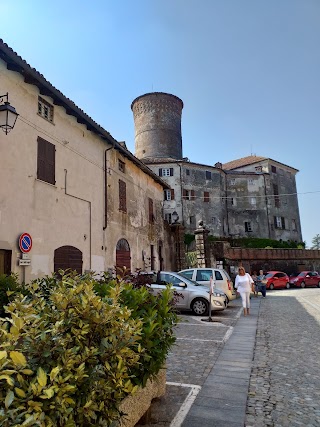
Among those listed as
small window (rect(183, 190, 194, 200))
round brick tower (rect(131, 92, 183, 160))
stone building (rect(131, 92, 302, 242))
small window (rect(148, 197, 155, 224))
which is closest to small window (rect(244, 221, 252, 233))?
stone building (rect(131, 92, 302, 242))

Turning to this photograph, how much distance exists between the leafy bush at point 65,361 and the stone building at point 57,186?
25.1 feet

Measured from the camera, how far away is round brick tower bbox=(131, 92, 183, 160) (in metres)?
44.4

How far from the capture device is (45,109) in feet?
38.6

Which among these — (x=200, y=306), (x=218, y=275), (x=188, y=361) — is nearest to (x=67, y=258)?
(x=200, y=306)

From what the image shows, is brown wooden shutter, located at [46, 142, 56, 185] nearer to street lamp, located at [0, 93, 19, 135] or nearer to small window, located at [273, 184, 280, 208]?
street lamp, located at [0, 93, 19, 135]

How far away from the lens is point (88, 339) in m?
2.59

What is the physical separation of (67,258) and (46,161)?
3.53 m

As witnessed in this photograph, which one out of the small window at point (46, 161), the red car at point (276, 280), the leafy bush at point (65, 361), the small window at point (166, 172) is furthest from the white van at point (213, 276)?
the small window at point (166, 172)

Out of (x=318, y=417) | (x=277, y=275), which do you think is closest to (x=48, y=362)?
(x=318, y=417)

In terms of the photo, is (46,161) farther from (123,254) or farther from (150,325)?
(150,325)

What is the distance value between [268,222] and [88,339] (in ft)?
158

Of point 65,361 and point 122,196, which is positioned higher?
point 122,196

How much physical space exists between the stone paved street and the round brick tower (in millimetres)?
37219

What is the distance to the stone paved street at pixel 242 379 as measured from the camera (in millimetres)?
3844
